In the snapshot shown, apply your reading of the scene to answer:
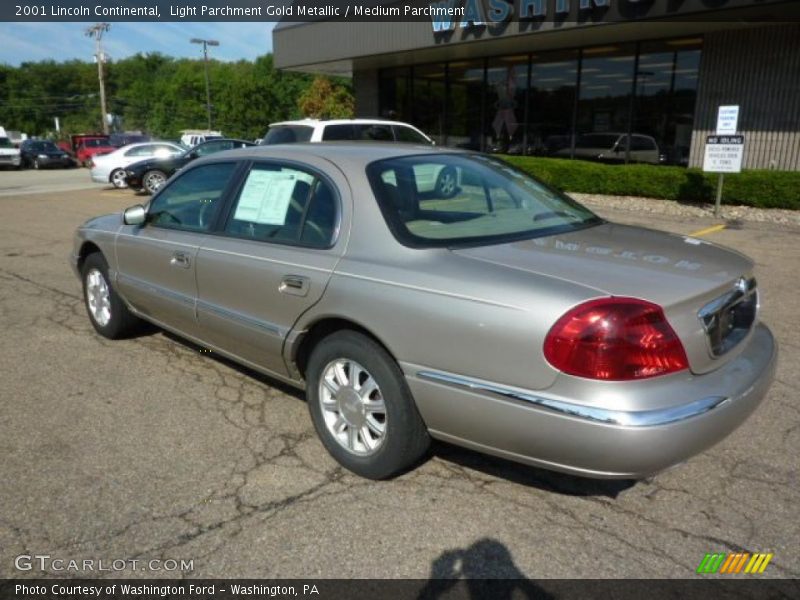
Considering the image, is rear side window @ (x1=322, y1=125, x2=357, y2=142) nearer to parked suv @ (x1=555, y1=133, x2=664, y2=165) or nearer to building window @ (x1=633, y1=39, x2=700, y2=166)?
parked suv @ (x1=555, y1=133, x2=664, y2=165)

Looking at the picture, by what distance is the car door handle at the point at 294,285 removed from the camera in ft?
10.2

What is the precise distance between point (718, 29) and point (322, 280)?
527 inches

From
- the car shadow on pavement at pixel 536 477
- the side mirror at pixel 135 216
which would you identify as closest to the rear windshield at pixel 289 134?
the side mirror at pixel 135 216

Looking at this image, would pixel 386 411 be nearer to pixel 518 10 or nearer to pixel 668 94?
pixel 518 10

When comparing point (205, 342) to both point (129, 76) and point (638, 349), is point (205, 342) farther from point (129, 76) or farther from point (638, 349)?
point (129, 76)

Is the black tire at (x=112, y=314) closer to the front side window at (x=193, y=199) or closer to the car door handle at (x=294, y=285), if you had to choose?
the front side window at (x=193, y=199)

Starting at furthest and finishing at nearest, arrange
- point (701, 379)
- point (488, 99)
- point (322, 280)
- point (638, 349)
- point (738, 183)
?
point (488, 99) → point (738, 183) → point (322, 280) → point (701, 379) → point (638, 349)

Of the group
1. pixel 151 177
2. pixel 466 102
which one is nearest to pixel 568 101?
pixel 466 102

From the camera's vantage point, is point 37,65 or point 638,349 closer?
point 638,349

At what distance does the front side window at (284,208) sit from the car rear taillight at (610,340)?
1.31 metres

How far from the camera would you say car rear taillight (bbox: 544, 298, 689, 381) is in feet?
7.45

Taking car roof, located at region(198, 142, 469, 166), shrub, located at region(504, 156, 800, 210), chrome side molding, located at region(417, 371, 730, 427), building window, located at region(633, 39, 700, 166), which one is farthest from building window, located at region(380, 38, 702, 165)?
chrome side molding, located at region(417, 371, 730, 427)

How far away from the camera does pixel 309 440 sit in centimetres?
343

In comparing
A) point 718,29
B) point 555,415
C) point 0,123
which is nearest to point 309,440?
point 555,415
